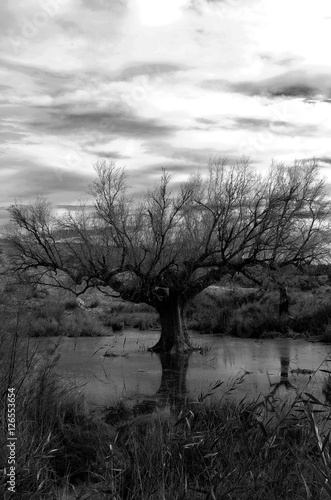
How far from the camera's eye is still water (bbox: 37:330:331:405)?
13973 millimetres

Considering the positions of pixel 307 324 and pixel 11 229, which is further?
pixel 307 324

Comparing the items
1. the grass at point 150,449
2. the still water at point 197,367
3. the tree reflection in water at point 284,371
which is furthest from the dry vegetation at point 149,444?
the still water at point 197,367

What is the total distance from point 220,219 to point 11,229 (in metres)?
8.30

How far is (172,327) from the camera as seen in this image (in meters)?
22.5

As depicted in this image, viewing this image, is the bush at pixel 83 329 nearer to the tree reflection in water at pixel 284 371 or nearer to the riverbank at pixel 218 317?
the riverbank at pixel 218 317

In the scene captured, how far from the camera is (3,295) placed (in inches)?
366

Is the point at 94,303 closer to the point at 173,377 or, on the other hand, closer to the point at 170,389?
the point at 173,377

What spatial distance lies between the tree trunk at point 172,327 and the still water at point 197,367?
0.69 m

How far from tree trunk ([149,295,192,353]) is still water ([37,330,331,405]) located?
2.27 ft

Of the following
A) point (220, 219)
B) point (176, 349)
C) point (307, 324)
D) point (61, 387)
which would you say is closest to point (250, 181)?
point (220, 219)

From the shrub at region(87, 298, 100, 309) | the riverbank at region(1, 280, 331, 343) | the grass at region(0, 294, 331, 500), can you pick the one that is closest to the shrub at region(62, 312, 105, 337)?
the riverbank at region(1, 280, 331, 343)

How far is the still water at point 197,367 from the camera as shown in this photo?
14.0 metres

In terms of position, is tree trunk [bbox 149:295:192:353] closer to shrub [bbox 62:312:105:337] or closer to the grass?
shrub [bbox 62:312:105:337]

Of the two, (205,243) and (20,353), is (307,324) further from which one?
(20,353)
